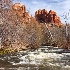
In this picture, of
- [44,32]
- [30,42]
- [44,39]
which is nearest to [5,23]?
[30,42]

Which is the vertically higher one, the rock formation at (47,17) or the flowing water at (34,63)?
the rock formation at (47,17)

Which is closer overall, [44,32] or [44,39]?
[44,39]

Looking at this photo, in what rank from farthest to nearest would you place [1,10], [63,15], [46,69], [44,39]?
[44,39], [63,15], [1,10], [46,69]

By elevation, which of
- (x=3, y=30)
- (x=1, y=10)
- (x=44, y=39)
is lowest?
(x=44, y=39)

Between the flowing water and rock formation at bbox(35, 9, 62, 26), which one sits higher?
rock formation at bbox(35, 9, 62, 26)

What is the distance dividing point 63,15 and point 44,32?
39.7m

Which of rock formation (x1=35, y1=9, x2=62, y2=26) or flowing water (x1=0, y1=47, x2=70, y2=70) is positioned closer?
flowing water (x1=0, y1=47, x2=70, y2=70)

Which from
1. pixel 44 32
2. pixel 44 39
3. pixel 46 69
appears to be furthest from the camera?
pixel 44 32

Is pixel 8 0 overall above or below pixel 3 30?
above

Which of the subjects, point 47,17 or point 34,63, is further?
point 47,17

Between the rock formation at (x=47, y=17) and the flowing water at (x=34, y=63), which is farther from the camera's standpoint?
the rock formation at (x=47, y=17)

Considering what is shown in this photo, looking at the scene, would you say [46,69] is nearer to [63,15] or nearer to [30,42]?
[30,42]

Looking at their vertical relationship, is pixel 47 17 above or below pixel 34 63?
above

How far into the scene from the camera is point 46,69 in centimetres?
2272
